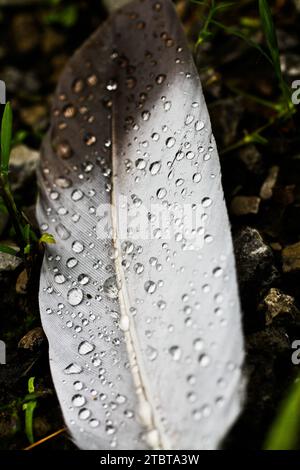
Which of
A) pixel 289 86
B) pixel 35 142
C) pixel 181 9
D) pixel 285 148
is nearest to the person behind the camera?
pixel 285 148

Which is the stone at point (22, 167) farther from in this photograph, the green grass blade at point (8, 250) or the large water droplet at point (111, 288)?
the large water droplet at point (111, 288)

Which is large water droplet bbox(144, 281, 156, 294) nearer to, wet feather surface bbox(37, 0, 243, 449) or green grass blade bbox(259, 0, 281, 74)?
wet feather surface bbox(37, 0, 243, 449)

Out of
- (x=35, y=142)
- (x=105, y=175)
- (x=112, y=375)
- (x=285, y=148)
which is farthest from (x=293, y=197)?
(x=35, y=142)

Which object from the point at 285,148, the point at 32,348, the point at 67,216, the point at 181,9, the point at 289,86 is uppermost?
the point at 181,9

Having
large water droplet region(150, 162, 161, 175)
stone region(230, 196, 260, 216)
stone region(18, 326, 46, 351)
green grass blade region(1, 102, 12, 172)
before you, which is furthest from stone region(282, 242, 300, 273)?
green grass blade region(1, 102, 12, 172)

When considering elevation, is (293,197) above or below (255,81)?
below

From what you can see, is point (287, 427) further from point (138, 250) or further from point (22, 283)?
point (22, 283)

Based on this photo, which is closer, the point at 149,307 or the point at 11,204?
the point at 149,307

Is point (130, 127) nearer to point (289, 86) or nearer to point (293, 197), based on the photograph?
point (293, 197)
